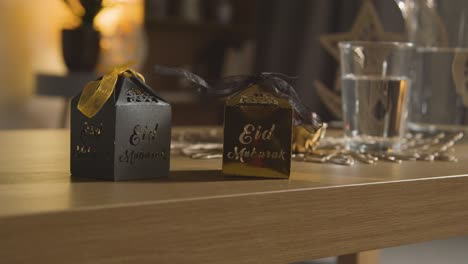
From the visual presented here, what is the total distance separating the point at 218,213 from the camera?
605 millimetres

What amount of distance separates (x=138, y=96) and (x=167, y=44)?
3274 millimetres

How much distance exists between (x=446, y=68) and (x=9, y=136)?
73 centimetres

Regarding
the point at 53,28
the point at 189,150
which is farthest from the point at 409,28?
the point at 53,28

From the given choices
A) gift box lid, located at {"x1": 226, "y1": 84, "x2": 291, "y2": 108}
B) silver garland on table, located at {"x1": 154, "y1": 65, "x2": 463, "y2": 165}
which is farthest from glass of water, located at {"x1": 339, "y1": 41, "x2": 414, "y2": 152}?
gift box lid, located at {"x1": 226, "y1": 84, "x2": 291, "y2": 108}

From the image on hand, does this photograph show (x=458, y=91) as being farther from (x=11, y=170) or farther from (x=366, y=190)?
(x=11, y=170)

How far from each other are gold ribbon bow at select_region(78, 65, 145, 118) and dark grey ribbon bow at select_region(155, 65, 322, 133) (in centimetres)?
9

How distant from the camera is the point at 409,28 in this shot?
1329 mm

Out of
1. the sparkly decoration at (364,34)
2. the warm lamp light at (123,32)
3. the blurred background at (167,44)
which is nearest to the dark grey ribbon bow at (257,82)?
the sparkly decoration at (364,34)

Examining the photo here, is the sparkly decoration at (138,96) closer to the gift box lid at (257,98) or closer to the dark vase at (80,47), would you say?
the gift box lid at (257,98)

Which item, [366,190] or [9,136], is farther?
[9,136]

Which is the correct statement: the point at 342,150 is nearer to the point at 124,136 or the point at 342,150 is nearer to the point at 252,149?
the point at 252,149

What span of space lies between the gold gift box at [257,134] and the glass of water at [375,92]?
28cm

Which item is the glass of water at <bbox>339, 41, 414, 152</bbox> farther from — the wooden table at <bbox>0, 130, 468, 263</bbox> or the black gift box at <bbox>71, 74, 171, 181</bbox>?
the black gift box at <bbox>71, 74, 171, 181</bbox>

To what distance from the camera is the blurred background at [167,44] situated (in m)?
2.88
